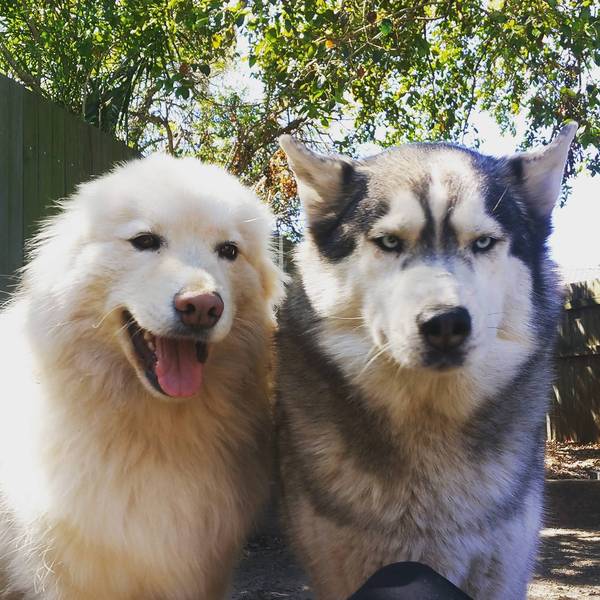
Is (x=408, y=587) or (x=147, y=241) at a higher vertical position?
(x=147, y=241)

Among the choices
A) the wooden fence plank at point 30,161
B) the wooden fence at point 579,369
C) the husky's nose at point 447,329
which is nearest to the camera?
the husky's nose at point 447,329

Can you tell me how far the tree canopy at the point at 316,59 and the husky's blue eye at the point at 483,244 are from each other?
3589 millimetres

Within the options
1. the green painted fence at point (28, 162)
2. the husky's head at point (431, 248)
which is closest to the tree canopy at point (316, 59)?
the green painted fence at point (28, 162)

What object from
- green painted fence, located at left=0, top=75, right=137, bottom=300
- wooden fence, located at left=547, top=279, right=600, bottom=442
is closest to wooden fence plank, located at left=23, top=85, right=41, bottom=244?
green painted fence, located at left=0, top=75, right=137, bottom=300

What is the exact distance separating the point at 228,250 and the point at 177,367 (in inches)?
19.5

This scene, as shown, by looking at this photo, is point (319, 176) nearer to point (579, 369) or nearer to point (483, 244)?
point (483, 244)

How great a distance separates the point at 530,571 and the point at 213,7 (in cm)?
493

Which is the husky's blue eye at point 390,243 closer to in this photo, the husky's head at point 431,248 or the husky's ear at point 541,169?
the husky's head at point 431,248

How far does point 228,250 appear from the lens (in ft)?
9.25

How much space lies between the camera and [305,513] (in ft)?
8.57

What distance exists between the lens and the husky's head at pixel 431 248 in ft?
7.33

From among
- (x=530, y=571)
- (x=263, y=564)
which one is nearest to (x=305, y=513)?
(x=530, y=571)

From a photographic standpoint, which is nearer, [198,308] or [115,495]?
[198,308]

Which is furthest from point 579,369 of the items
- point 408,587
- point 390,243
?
point 408,587
